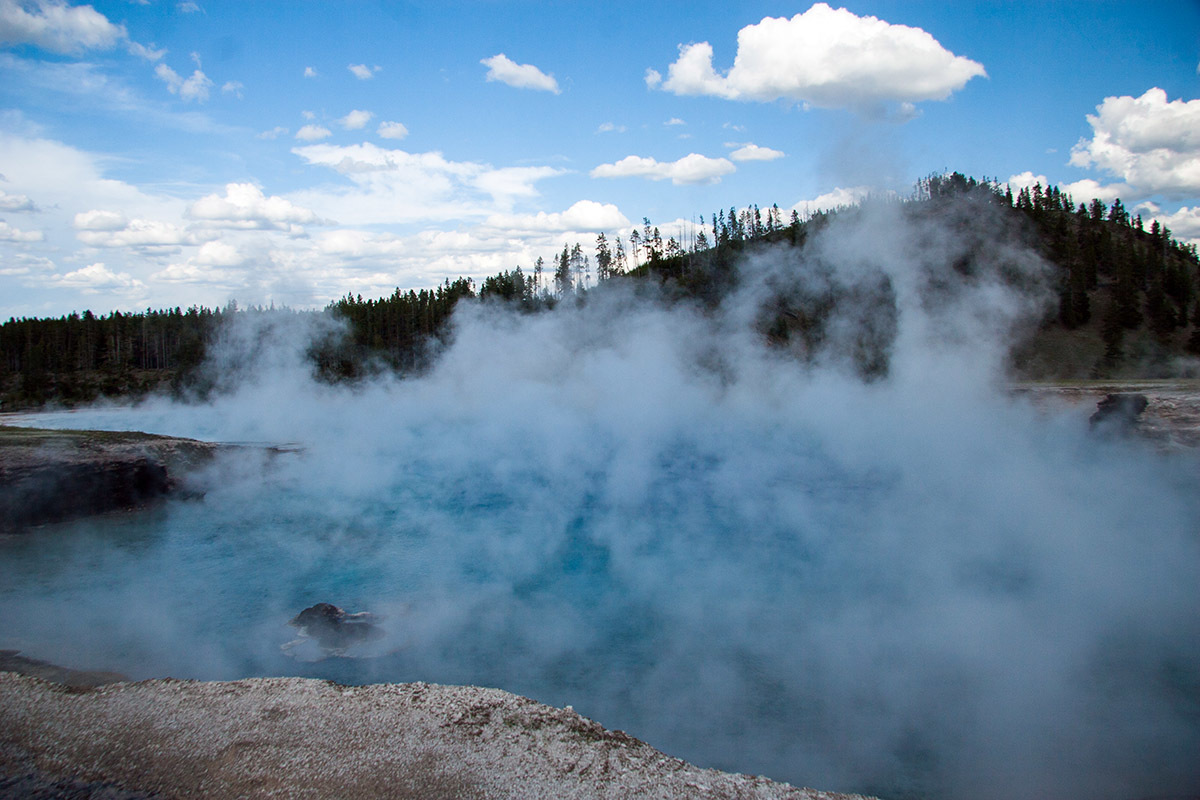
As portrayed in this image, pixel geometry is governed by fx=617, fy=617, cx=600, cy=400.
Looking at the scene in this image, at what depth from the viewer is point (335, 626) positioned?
30.0ft

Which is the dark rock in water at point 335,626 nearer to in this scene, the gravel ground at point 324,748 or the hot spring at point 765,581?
the hot spring at point 765,581

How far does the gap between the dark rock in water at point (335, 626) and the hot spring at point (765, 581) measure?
346mm

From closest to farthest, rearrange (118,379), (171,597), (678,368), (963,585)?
(963,585) → (171,597) → (678,368) → (118,379)

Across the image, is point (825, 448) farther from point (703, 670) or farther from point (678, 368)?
point (703, 670)

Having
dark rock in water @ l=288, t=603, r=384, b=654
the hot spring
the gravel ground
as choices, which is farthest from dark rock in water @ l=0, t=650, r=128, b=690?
dark rock in water @ l=288, t=603, r=384, b=654

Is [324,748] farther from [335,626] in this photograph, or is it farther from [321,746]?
[335,626]

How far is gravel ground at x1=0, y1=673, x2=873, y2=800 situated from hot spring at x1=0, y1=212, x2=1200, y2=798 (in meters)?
1.63

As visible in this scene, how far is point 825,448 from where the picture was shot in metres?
19.1

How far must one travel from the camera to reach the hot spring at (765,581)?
7.04m

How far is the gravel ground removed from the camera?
15.9 feet

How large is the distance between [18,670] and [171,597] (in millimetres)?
3075

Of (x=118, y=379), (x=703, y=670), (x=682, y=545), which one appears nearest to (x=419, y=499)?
(x=682, y=545)

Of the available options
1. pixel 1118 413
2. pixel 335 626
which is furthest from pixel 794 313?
pixel 335 626

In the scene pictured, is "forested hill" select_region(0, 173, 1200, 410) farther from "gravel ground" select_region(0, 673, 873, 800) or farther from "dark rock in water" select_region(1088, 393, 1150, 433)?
"gravel ground" select_region(0, 673, 873, 800)
